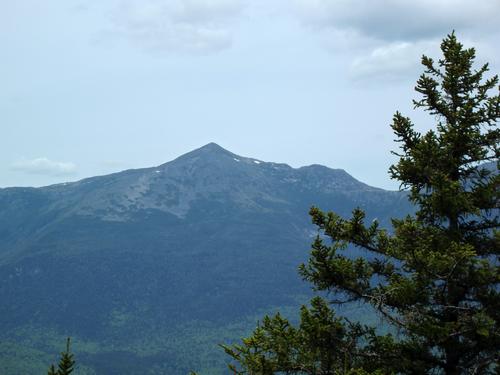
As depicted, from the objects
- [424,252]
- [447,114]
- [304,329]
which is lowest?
[304,329]

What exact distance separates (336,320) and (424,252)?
3.18 meters

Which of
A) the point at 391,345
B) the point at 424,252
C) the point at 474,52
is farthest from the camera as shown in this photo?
the point at 474,52

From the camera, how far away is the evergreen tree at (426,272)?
48.8 feet

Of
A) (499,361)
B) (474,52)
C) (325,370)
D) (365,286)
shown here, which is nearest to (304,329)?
(325,370)

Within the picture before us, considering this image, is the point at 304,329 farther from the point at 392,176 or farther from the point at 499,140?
the point at 499,140

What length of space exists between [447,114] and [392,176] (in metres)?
2.47

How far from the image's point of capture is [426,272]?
48.1 feet

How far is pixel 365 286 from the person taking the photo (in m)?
16.6

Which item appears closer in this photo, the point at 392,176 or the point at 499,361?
the point at 499,361

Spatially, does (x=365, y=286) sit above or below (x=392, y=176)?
below

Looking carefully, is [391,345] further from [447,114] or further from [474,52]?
[474,52]

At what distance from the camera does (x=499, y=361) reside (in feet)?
46.1

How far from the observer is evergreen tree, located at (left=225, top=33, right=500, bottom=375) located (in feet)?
48.8

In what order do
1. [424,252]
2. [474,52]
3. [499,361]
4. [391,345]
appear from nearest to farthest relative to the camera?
1. [499,361]
2. [424,252]
3. [391,345]
4. [474,52]
